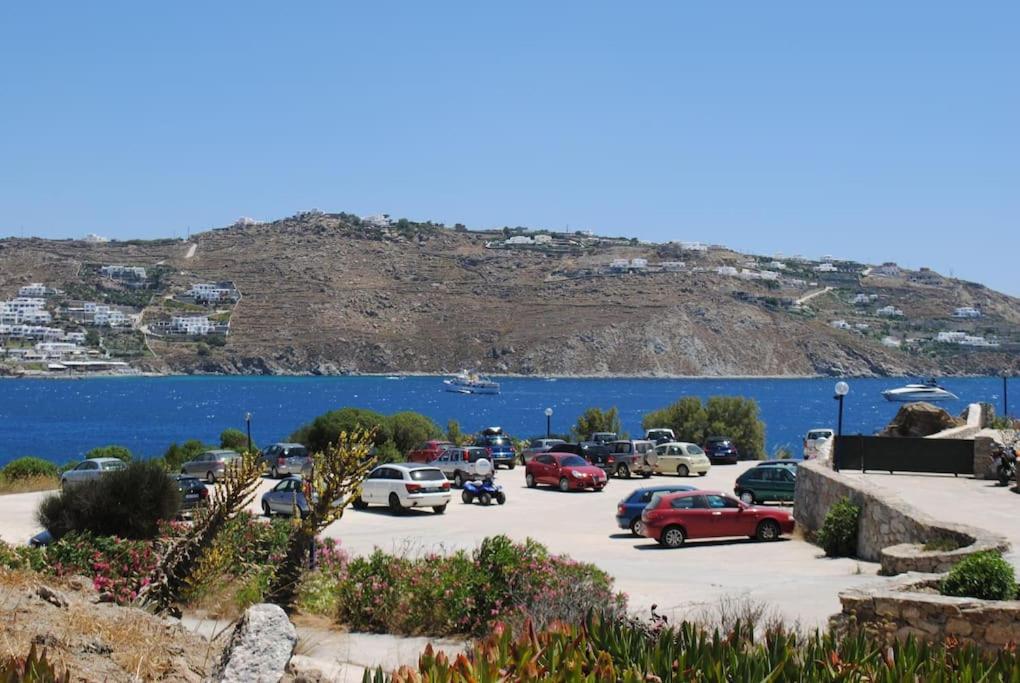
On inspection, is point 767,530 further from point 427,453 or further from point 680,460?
point 427,453

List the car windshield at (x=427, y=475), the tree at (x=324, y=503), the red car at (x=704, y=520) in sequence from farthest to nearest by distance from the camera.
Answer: the car windshield at (x=427, y=475)
the red car at (x=704, y=520)
the tree at (x=324, y=503)

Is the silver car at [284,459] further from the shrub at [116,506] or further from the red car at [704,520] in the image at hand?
the shrub at [116,506]

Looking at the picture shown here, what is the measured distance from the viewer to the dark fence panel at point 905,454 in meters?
27.0

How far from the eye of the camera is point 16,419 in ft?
390

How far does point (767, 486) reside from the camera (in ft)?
97.9

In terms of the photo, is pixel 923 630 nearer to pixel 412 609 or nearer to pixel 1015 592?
pixel 1015 592

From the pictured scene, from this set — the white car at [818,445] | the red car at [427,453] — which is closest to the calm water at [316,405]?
the red car at [427,453]

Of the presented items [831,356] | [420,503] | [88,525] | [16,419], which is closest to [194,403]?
[16,419]

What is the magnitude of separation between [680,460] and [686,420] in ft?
50.0

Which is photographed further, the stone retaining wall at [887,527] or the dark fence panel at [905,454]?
the dark fence panel at [905,454]

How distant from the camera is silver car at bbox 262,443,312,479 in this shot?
4062 centimetres

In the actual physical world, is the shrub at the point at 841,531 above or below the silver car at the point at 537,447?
above

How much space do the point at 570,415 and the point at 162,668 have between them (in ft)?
373

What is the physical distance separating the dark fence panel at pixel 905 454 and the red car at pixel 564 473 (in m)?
10.7
